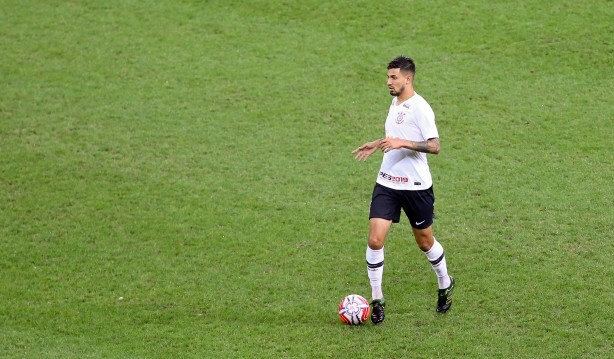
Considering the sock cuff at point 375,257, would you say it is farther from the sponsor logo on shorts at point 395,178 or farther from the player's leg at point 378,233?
the sponsor logo on shorts at point 395,178

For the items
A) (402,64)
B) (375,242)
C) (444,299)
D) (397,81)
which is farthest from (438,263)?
(402,64)

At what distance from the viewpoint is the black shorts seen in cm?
983

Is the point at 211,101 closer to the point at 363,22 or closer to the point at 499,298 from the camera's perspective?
the point at 363,22

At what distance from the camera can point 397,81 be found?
9.77 meters

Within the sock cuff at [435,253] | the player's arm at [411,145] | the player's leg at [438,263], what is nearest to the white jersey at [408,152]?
the player's arm at [411,145]

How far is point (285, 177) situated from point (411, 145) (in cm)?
447

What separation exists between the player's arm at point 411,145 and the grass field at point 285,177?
1870 millimetres

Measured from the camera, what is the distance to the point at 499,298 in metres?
10.4

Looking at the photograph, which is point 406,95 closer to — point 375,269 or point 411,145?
point 411,145

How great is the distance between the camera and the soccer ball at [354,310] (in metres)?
9.91

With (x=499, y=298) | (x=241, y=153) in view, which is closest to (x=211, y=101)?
(x=241, y=153)

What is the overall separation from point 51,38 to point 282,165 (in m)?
6.70

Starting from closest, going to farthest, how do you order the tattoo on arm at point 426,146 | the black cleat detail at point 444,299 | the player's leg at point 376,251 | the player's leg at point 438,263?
the tattoo on arm at point 426,146 < the player's leg at point 376,251 < the player's leg at point 438,263 < the black cleat detail at point 444,299

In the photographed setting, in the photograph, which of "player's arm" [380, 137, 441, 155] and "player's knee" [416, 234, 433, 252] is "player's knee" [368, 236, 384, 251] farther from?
"player's arm" [380, 137, 441, 155]
